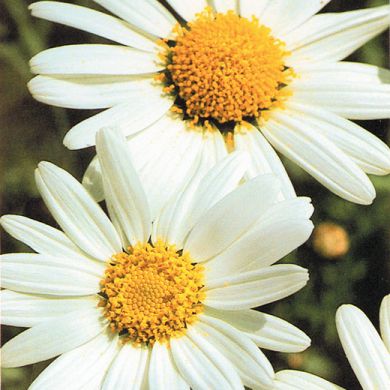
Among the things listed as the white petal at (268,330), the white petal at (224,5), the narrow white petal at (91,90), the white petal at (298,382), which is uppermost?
the white petal at (224,5)

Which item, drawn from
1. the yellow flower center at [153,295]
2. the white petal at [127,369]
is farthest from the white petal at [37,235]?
the white petal at [127,369]

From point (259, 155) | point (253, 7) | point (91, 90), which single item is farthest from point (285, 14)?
point (91, 90)

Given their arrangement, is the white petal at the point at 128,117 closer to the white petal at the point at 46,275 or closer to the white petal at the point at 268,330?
the white petal at the point at 46,275

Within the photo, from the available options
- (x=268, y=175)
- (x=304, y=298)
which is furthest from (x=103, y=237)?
(x=304, y=298)

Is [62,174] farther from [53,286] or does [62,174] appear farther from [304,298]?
[304,298]

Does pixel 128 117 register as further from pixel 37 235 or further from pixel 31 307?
pixel 31 307

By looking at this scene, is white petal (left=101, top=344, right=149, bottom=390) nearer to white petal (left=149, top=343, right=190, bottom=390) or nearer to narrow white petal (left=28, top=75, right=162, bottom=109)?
white petal (left=149, top=343, right=190, bottom=390)

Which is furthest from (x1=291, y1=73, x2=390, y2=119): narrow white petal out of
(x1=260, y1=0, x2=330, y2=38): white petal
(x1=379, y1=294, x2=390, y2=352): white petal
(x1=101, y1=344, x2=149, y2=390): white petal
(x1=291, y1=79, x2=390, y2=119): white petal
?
(x1=101, y1=344, x2=149, y2=390): white petal
